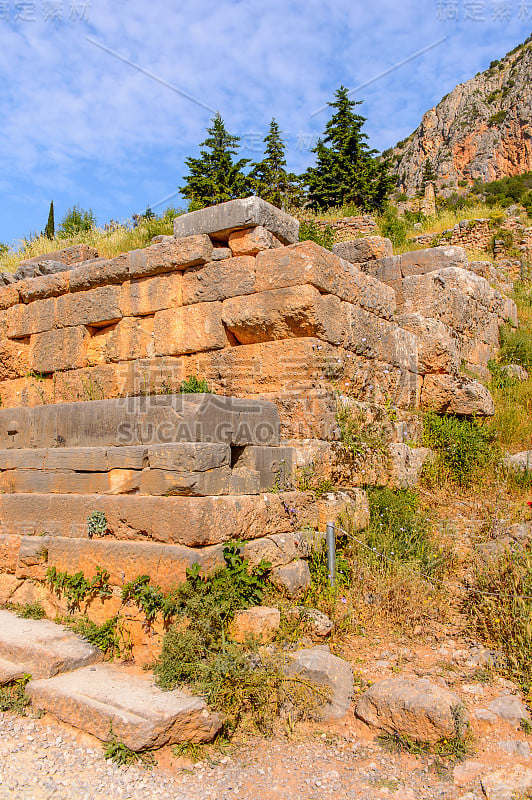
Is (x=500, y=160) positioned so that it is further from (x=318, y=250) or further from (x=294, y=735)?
(x=294, y=735)

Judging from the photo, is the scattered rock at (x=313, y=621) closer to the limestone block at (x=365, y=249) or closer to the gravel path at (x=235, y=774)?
the gravel path at (x=235, y=774)

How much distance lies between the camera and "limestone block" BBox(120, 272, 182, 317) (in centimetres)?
626

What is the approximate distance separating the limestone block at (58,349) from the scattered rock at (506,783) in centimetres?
556

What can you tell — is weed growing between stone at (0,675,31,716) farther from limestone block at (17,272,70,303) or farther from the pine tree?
the pine tree

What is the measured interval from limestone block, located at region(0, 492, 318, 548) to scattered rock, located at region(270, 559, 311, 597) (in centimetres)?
27

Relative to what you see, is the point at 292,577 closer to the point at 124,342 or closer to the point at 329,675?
the point at 329,675

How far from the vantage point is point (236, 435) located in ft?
14.4

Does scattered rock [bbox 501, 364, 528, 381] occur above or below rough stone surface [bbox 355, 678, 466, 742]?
above

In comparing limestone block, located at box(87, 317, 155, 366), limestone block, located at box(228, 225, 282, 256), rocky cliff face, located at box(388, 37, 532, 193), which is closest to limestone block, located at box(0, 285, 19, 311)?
limestone block, located at box(87, 317, 155, 366)

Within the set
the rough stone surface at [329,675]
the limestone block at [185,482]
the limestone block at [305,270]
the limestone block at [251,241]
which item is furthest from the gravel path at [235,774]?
the limestone block at [251,241]

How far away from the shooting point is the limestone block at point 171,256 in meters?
6.01

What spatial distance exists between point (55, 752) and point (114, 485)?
5.75 ft

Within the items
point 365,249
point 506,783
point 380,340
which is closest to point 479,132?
point 365,249

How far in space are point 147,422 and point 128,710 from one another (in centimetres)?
188
